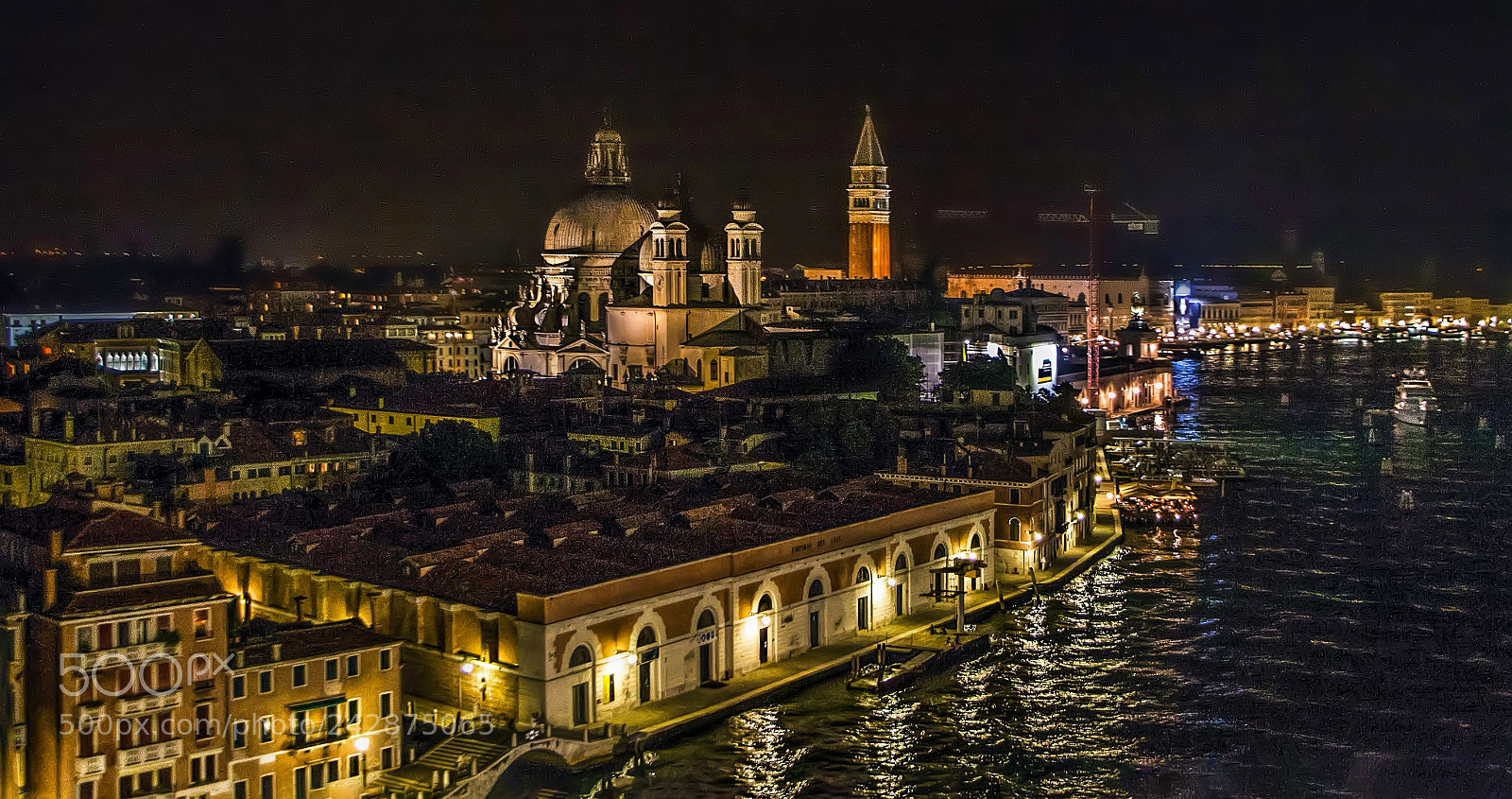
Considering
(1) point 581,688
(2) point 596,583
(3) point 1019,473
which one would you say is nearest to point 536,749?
(1) point 581,688

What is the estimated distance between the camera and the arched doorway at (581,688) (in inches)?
348

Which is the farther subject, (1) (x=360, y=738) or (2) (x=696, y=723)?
(2) (x=696, y=723)

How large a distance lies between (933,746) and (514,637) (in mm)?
2380

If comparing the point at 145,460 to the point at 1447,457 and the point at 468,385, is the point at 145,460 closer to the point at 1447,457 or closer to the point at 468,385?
the point at 468,385

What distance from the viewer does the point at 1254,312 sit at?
6303 centimetres

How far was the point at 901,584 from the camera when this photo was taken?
11.7 m

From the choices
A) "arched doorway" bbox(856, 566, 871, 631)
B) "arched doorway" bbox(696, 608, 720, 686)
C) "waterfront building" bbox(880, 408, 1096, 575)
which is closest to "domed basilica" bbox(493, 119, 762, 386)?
"waterfront building" bbox(880, 408, 1096, 575)

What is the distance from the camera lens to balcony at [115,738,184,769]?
7.06 m

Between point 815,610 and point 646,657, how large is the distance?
1.74 meters

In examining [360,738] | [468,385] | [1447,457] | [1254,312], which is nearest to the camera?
[360,738]

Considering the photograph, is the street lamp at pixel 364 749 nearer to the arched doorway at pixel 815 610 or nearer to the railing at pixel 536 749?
the railing at pixel 536 749

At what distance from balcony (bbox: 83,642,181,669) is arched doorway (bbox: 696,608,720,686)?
3357 millimetres

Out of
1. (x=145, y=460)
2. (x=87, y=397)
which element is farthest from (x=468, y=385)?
(x=145, y=460)

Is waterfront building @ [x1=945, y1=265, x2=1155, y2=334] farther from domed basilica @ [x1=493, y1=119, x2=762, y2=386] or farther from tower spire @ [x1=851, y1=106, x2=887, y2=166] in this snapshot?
domed basilica @ [x1=493, y1=119, x2=762, y2=386]
